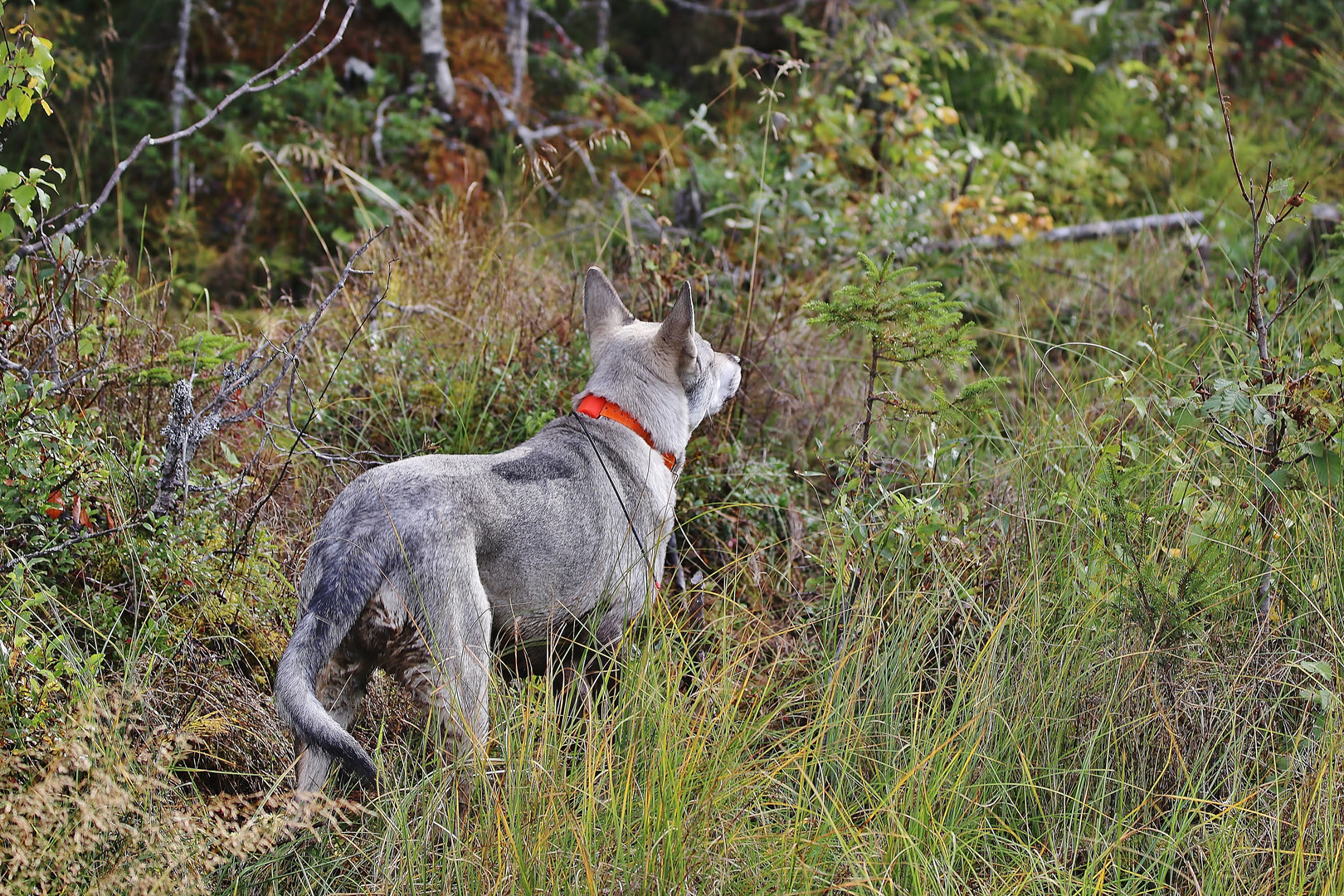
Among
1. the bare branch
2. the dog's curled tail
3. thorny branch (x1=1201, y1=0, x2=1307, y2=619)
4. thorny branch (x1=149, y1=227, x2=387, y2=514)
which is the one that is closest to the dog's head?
thorny branch (x1=149, y1=227, x2=387, y2=514)

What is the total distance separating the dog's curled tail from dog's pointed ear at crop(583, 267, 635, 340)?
1.60 meters

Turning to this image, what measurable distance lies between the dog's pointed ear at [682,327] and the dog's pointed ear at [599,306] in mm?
434

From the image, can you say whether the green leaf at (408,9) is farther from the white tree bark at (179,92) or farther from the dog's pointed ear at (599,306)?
the dog's pointed ear at (599,306)

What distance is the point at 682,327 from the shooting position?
3.69 meters

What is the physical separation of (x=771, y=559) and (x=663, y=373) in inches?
36.2

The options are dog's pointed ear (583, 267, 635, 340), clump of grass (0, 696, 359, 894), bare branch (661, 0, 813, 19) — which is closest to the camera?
clump of grass (0, 696, 359, 894)

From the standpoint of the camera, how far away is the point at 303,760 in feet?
9.16

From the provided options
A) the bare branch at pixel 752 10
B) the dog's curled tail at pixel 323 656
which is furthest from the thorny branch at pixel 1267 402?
the bare branch at pixel 752 10

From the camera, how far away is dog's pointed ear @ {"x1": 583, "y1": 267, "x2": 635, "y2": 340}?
163 inches

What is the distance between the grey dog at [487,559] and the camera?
111 inches

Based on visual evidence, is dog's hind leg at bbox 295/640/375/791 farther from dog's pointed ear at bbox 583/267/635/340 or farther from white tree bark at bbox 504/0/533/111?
white tree bark at bbox 504/0/533/111

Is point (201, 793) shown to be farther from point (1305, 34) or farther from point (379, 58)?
point (1305, 34)

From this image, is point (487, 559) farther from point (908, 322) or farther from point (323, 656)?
point (908, 322)

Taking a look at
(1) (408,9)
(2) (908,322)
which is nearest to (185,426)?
(2) (908,322)
